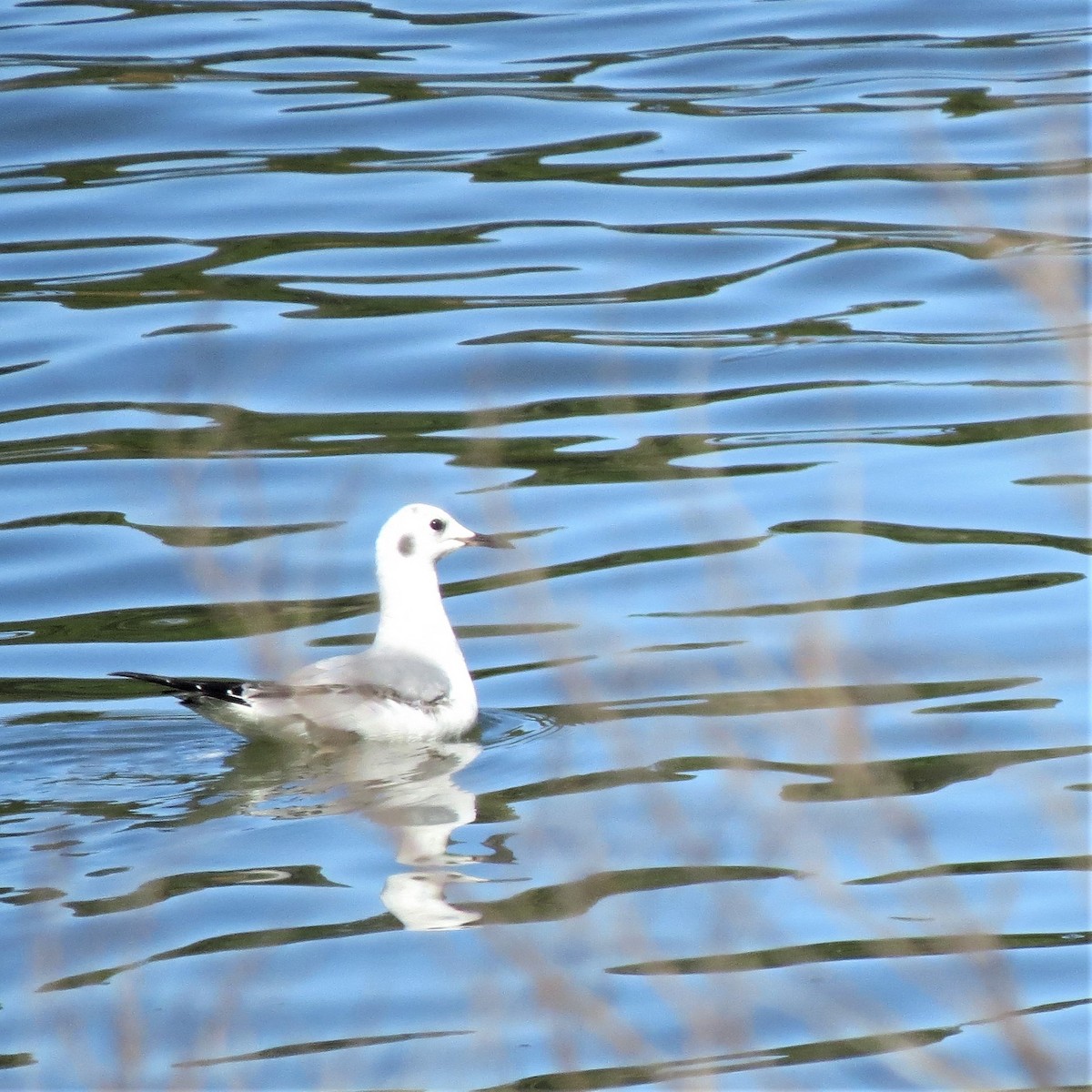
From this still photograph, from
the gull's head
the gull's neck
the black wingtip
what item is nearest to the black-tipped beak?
the gull's head

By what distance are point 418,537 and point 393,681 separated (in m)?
0.85

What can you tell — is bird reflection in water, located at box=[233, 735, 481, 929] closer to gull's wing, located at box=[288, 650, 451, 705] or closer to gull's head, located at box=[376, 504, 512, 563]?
gull's wing, located at box=[288, 650, 451, 705]

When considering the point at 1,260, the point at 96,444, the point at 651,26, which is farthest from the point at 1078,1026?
the point at 651,26

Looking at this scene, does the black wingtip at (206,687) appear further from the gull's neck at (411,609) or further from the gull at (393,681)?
the gull's neck at (411,609)

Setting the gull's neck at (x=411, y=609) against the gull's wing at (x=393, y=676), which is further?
the gull's neck at (x=411, y=609)

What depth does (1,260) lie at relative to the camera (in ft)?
51.6

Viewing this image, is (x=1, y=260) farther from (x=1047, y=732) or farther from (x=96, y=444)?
(x=1047, y=732)

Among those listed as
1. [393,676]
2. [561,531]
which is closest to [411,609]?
[393,676]

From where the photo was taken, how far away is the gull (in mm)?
8195

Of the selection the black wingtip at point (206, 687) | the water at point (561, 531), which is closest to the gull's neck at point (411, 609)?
the water at point (561, 531)

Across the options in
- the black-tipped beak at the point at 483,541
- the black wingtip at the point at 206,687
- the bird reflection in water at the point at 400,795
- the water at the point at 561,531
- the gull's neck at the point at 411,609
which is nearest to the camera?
the water at the point at 561,531

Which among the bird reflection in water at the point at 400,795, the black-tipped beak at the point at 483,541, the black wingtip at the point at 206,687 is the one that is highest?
the black-tipped beak at the point at 483,541

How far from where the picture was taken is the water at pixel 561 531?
5859 mm

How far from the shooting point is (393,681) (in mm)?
8617
